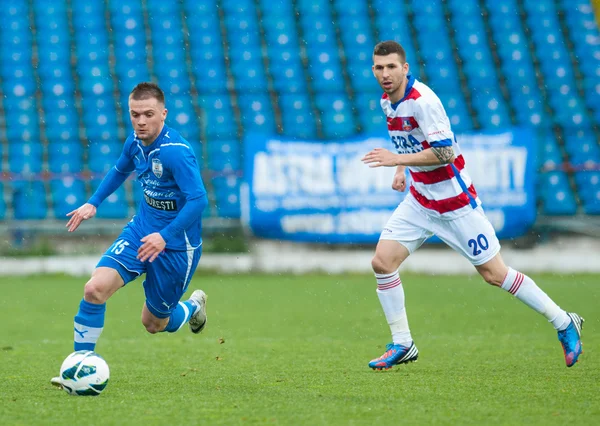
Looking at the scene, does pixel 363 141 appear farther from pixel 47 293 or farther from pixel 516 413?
pixel 516 413

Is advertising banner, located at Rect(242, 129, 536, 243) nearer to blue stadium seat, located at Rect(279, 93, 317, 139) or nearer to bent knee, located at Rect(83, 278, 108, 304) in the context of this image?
blue stadium seat, located at Rect(279, 93, 317, 139)

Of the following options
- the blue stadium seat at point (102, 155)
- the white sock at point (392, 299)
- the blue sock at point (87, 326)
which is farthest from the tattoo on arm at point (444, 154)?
the blue stadium seat at point (102, 155)

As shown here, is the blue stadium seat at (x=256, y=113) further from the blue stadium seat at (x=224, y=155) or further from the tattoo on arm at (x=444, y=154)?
the tattoo on arm at (x=444, y=154)

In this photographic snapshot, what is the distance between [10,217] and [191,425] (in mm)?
11656

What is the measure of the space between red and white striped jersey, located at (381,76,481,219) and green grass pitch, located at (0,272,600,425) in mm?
1188

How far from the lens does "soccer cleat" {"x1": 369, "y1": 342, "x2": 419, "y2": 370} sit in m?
6.91

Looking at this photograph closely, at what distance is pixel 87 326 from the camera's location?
610cm

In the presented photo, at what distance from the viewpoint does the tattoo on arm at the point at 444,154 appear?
21.7 feet

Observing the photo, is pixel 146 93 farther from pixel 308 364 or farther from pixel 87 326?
pixel 308 364

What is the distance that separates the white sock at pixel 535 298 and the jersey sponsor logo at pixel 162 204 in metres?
2.43

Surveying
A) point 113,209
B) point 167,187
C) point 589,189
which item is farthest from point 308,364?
point 113,209

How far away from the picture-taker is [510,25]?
22.8 metres

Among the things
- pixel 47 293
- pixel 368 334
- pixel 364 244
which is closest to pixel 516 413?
pixel 368 334

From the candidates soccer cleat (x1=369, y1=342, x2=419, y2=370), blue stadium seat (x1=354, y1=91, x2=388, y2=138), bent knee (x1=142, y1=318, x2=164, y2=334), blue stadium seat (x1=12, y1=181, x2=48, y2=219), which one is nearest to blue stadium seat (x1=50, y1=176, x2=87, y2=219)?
blue stadium seat (x1=12, y1=181, x2=48, y2=219)
